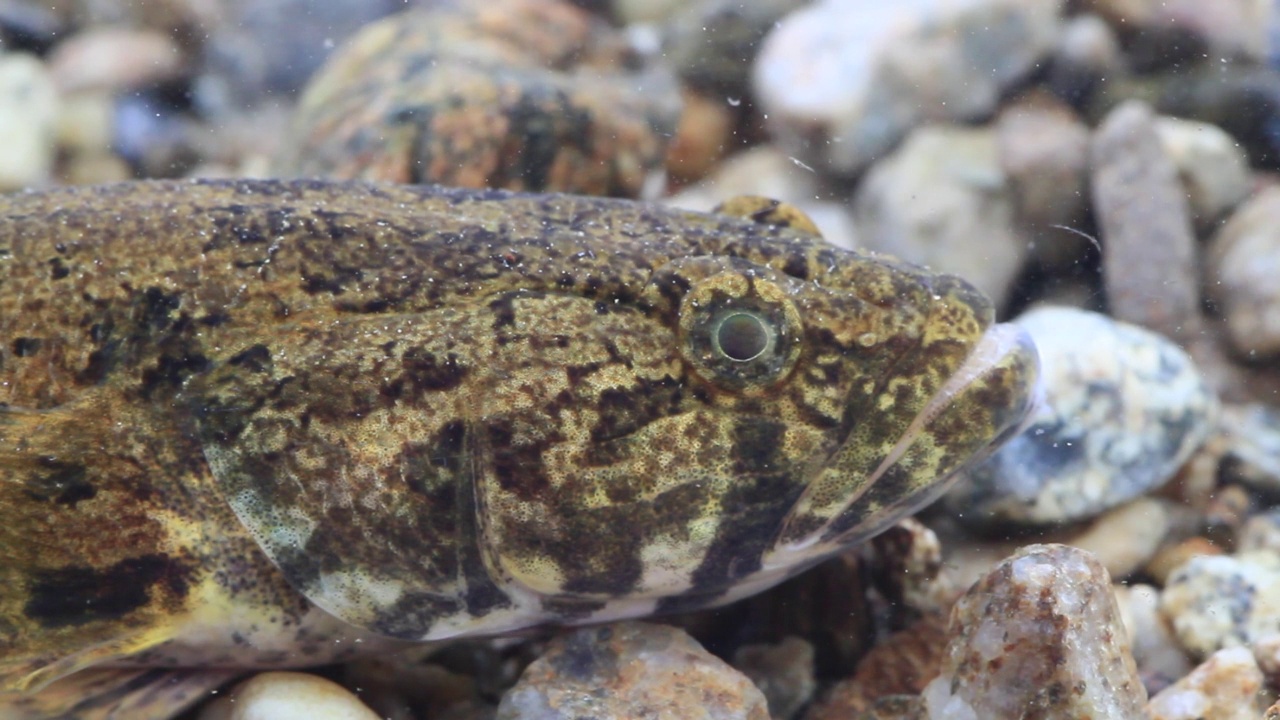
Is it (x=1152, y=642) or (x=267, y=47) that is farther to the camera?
(x=267, y=47)

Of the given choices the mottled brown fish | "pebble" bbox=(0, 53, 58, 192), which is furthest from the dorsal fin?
"pebble" bbox=(0, 53, 58, 192)

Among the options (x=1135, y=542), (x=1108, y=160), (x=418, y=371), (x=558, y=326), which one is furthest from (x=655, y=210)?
(x=1108, y=160)

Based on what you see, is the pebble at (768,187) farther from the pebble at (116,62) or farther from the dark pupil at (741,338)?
the pebble at (116,62)

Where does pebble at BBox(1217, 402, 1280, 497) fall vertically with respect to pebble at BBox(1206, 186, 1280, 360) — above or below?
below

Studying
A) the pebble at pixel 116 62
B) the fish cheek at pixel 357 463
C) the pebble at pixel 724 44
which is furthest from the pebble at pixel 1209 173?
the pebble at pixel 116 62

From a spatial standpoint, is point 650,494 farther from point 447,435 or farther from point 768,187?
point 768,187

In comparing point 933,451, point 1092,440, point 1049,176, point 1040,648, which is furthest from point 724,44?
point 1040,648

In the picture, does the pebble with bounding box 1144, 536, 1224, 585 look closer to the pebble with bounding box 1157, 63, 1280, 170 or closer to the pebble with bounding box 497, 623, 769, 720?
the pebble with bounding box 497, 623, 769, 720
